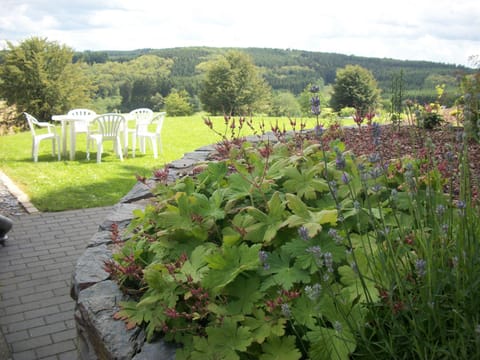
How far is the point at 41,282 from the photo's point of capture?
367cm

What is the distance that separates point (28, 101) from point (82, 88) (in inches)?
108

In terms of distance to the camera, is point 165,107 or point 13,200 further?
point 165,107

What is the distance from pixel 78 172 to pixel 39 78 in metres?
15.5

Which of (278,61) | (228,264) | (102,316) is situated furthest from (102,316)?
(278,61)

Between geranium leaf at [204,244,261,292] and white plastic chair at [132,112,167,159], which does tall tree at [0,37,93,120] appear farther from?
geranium leaf at [204,244,261,292]

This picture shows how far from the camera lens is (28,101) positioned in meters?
21.3

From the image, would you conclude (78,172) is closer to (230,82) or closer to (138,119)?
(138,119)

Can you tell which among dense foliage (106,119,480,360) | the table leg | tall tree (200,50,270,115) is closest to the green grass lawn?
the table leg

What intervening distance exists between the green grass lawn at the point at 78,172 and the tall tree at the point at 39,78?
10.8 metres

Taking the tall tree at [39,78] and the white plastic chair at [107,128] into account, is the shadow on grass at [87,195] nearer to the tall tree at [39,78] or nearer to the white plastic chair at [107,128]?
the white plastic chair at [107,128]

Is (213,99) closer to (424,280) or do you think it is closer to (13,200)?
(13,200)

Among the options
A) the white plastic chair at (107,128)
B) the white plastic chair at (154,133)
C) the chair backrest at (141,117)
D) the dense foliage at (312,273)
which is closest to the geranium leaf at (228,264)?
the dense foliage at (312,273)

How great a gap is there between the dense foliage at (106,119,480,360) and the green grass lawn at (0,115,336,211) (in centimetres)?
234

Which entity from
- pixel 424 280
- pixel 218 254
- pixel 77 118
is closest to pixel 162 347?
pixel 218 254
